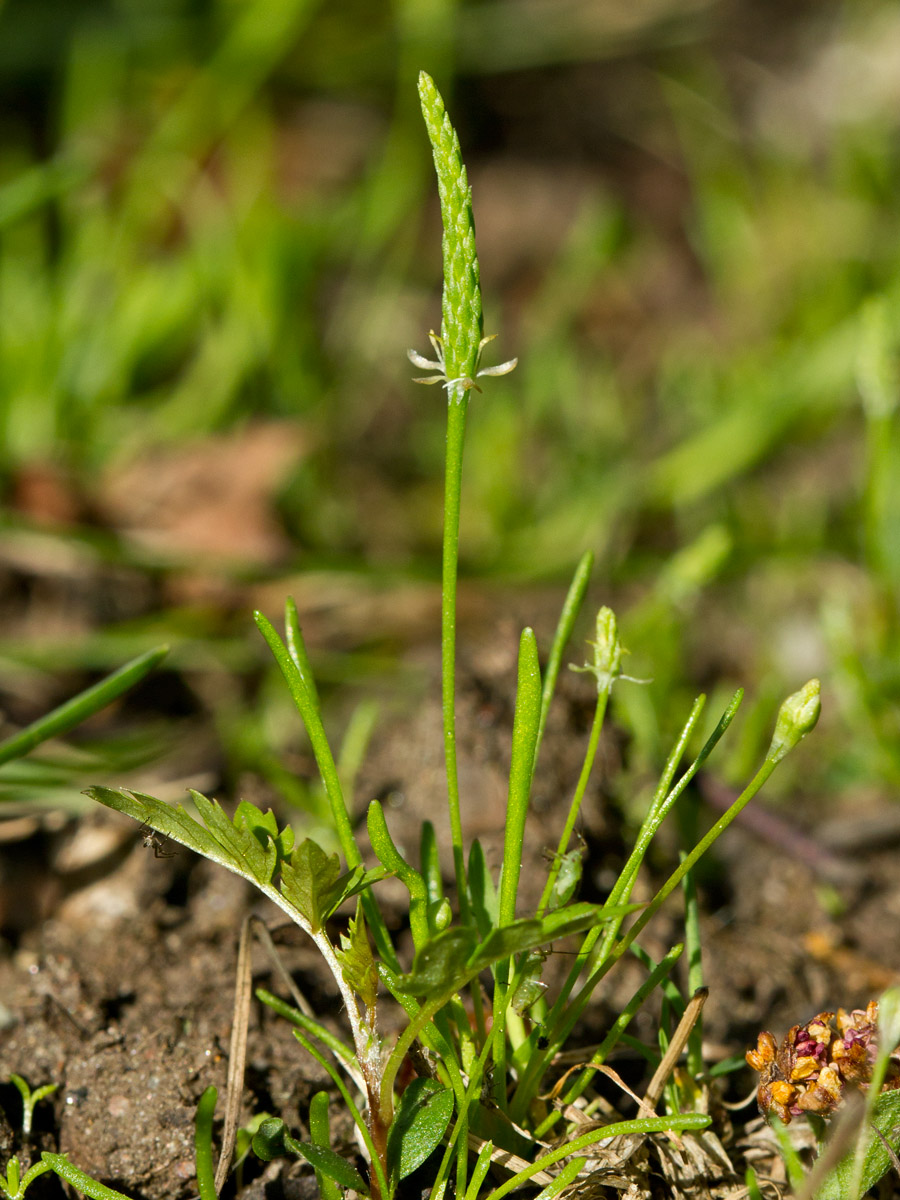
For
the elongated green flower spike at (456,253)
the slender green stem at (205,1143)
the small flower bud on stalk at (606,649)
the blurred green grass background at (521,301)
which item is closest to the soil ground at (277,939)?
the slender green stem at (205,1143)

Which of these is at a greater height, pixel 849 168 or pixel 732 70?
pixel 732 70

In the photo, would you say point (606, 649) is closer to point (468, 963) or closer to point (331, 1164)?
point (468, 963)

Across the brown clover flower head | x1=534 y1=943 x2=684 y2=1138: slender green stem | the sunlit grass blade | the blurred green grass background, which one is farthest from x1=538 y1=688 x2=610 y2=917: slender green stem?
the blurred green grass background

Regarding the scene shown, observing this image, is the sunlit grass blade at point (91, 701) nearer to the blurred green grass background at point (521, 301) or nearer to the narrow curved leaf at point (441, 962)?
the narrow curved leaf at point (441, 962)

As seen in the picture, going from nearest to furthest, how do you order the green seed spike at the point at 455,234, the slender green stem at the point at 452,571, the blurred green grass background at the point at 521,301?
the green seed spike at the point at 455,234 < the slender green stem at the point at 452,571 < the blurred green grass background at the point at 521,301

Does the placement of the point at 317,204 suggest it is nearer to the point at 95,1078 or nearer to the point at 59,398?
the point at 59,398

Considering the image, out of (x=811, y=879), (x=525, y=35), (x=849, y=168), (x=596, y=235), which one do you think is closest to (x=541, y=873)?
(x=811, y=879)

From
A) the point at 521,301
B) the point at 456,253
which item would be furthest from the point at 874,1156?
the point at 521,301

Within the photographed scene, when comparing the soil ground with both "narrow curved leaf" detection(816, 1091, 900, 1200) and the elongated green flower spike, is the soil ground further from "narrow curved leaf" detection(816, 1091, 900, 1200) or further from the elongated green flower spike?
the elongated green flower spike

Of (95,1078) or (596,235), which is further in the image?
(596,235)
